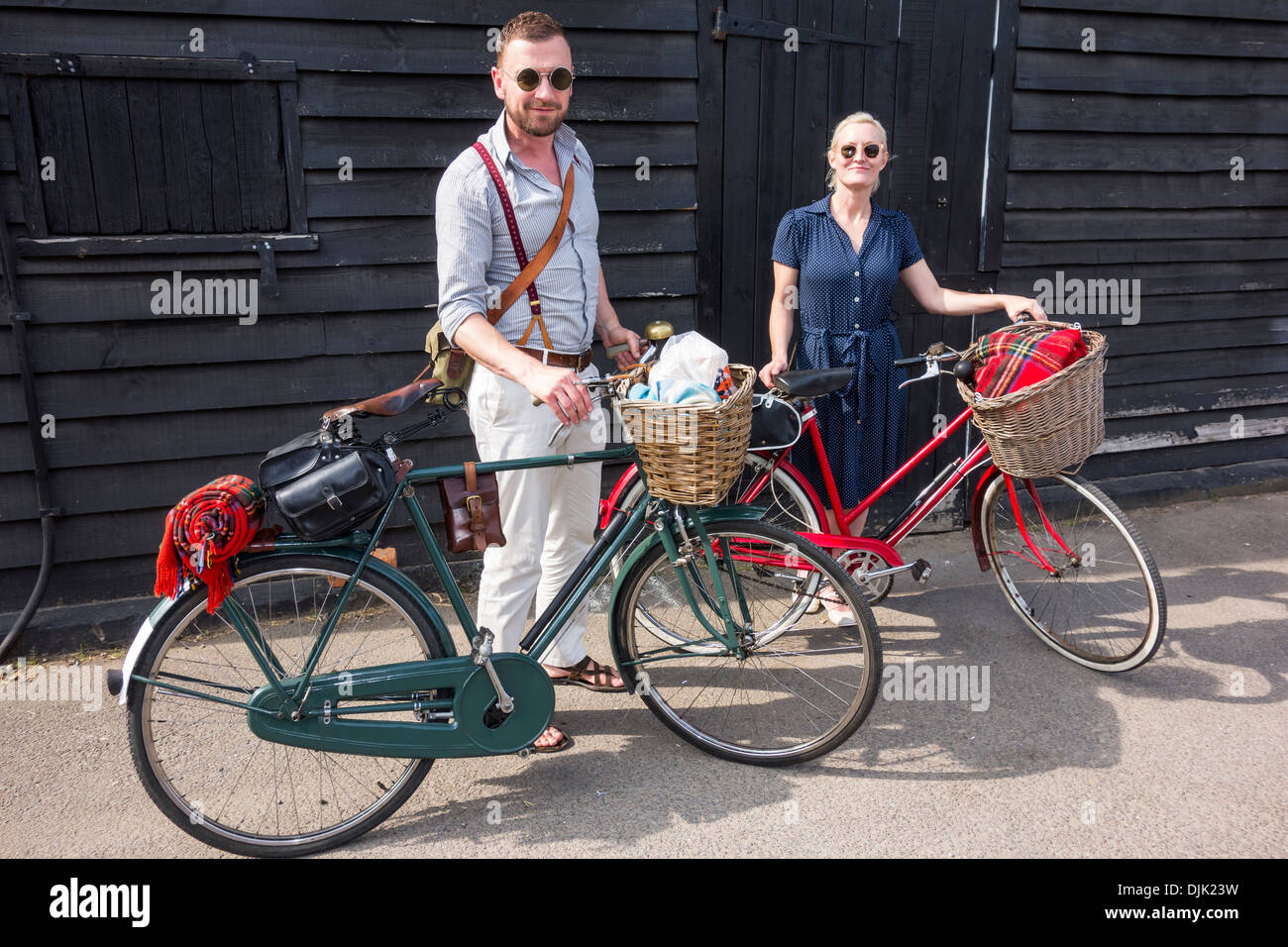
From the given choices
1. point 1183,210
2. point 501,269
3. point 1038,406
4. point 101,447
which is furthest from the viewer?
point 1183,210

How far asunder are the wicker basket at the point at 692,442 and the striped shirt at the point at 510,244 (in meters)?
0.44

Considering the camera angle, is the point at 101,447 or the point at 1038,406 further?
the point at 101,447

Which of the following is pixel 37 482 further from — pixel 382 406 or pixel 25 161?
pixel 382 406

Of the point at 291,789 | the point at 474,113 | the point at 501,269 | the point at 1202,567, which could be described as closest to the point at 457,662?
the point at 291,789

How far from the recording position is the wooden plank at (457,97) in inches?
152

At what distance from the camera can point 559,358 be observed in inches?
117

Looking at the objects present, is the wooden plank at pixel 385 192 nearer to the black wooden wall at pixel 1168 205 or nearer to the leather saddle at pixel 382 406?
the leather saddle at pixel 382 406

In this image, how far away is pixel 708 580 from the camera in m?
2.94

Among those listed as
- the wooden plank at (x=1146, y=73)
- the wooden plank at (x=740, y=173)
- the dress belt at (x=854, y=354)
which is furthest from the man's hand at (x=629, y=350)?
the wooden plank at (x=1146, y=73)

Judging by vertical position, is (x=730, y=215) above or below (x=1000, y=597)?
above

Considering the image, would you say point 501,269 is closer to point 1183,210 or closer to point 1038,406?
point 1038,406

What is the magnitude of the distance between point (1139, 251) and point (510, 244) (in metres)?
4.07

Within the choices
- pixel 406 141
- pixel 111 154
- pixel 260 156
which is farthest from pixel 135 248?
pixel 406 141

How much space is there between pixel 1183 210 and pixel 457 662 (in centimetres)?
488
